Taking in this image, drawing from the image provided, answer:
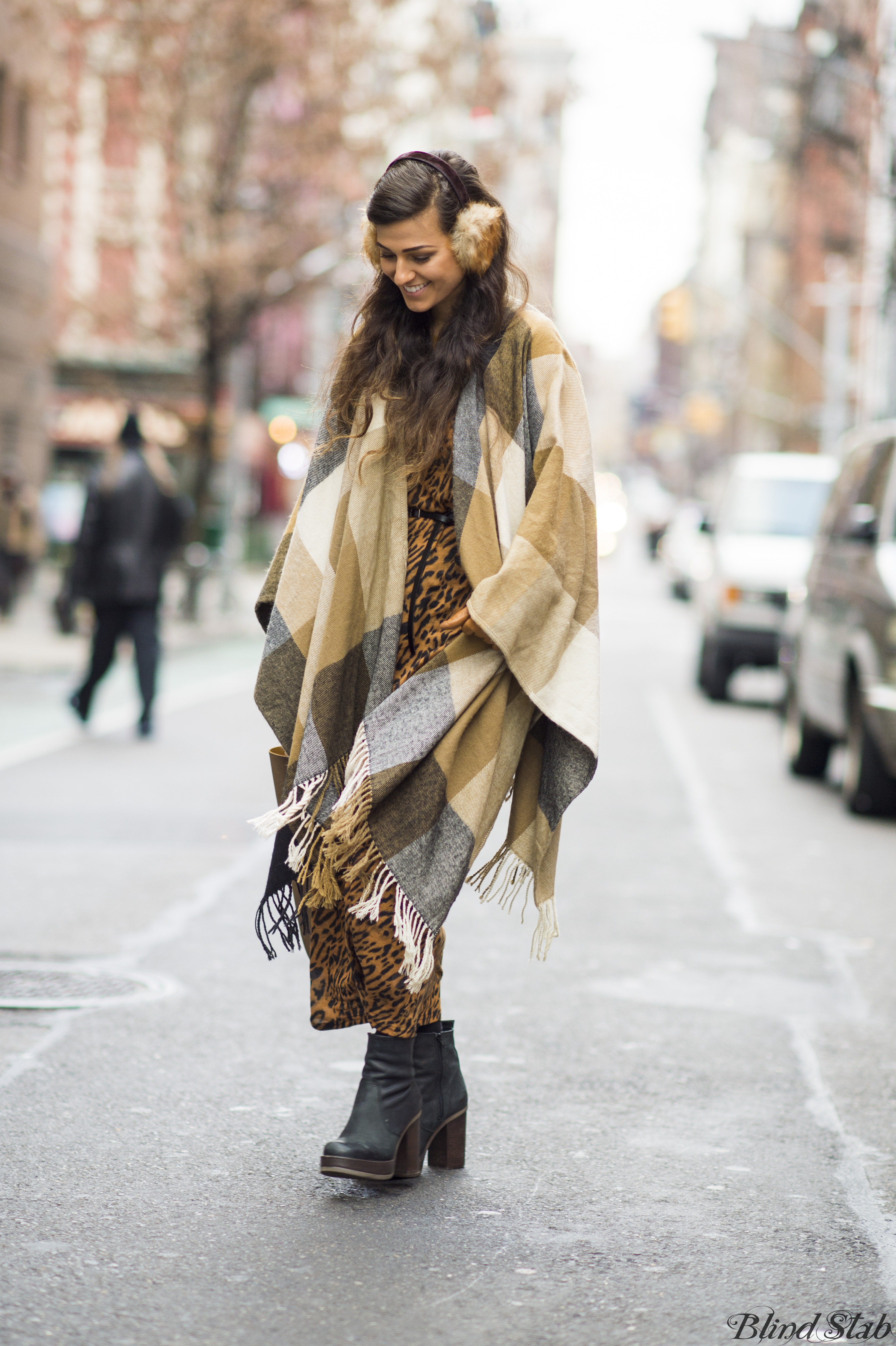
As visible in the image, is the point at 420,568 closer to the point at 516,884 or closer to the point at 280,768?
the point at 280,768

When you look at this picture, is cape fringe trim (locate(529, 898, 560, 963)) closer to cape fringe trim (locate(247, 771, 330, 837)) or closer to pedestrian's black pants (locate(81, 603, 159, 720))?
cape fringe trim (locate(247, 771, 330, 837))

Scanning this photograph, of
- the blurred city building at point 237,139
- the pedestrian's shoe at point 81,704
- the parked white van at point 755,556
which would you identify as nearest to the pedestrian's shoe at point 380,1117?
the pedestrian's shoe at point 81,704

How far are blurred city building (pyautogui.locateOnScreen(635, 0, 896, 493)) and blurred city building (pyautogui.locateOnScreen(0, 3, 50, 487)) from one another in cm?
973

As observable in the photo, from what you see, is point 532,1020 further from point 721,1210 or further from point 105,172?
point 105,172

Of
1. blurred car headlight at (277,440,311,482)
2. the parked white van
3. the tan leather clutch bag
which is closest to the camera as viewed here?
the tan leather clutch bag

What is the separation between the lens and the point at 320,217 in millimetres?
25156

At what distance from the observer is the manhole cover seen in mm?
5301

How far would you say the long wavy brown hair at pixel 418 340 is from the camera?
3.68 meters

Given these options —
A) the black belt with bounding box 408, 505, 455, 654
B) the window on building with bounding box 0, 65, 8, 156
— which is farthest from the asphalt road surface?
the window on building with bounding box 0, 65, 8, 156

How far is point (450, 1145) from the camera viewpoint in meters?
3.97

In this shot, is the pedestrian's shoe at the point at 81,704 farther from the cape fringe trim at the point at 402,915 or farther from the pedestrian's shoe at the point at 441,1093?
the cape fringe trim at the point at 402,915

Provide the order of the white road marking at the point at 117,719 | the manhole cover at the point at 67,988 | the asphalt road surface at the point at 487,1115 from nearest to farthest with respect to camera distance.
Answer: the asphalt road surface at the point at 487,1115, the manhole cover at the point at 67,988, the white road marking at the point at 117,719

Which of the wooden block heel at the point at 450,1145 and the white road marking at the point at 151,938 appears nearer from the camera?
the wooden block heel at the point at 450,1145

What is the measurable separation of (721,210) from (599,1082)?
125456 mm
